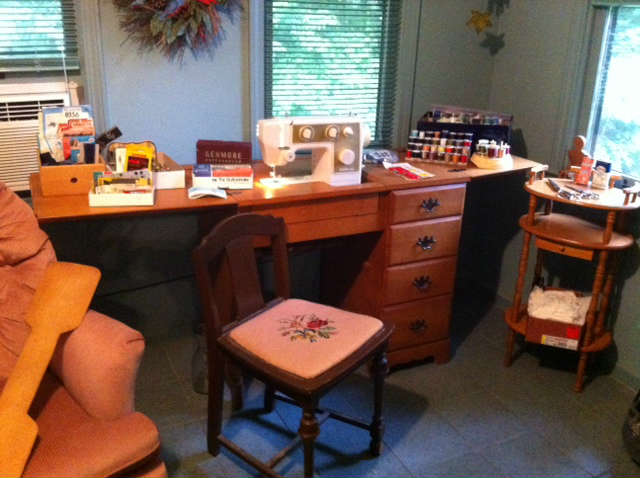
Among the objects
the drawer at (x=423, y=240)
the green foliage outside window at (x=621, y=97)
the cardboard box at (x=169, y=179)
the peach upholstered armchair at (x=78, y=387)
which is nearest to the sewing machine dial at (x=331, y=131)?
the drawer at (x=423, y=240)

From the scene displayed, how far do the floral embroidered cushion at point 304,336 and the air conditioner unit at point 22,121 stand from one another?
43.2 inches

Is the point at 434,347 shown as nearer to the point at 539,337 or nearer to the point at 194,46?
the point at 539,337

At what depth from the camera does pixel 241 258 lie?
2.05 meters

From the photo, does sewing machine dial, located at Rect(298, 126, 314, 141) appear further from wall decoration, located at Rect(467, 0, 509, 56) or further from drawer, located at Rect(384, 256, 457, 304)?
wall decoration, located at Rect(467, 0, 509, 56)

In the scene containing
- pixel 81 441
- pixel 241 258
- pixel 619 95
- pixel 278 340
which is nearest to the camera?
pixel 81 441

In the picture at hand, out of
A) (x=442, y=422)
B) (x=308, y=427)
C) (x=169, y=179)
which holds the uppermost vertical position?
(x=169, y=179)

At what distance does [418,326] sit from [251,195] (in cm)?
96

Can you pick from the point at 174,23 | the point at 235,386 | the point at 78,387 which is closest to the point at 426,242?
the point at 235,386

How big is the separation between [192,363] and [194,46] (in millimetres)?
1290

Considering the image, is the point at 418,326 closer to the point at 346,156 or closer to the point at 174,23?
the point at 346,156

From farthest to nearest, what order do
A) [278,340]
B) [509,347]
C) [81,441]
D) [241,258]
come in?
[509,347] < [241,258] < [278,340] < [81,441]

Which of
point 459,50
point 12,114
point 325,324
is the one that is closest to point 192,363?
point 325,324

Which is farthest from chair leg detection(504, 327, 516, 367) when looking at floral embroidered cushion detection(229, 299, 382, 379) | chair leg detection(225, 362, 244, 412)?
chair leg detection(225, 362, 244, 412)

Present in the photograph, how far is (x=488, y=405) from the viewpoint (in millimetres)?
2490
